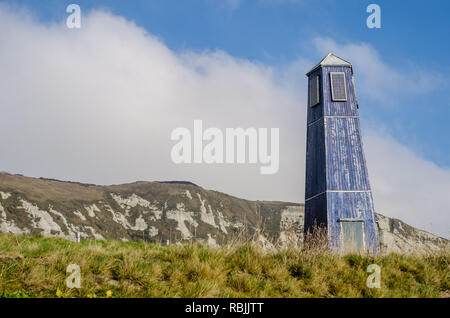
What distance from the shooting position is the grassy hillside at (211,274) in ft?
22.1

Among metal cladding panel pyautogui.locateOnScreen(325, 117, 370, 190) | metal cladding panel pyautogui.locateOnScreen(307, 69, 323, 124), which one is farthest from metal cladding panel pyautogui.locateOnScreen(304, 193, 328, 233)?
metal cladding panel pyautogui.locateOnScreen(307, 69, 323, 124)

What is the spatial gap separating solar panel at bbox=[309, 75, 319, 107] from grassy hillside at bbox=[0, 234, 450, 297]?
15.5 m

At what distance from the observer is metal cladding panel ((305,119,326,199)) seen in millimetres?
22045

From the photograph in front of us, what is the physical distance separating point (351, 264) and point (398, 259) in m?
1.22

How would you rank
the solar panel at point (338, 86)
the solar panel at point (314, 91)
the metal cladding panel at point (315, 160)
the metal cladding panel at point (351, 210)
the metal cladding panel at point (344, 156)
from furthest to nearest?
1. the solar panel at point (314, 91)
2. the solar panel at point (338, 86)
3. the metal cladding panel at point (315, 160)
4. the metal cladding panel at point (344, 156)
5. the metal cladding panel at point (351, 210)

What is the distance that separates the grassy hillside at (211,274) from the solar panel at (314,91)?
15.5 m

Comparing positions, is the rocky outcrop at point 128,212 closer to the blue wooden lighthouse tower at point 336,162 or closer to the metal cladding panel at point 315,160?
the metal cladding panel at point 315,160

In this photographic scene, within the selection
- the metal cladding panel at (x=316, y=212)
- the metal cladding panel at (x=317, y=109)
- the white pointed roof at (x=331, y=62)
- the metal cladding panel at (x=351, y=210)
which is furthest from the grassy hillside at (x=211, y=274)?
the white pointed roof at (x=331, y=62)

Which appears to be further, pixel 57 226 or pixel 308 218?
pixel 57 226

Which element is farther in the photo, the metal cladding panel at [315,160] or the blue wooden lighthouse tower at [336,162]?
the metal cladding panel at [315,160]
